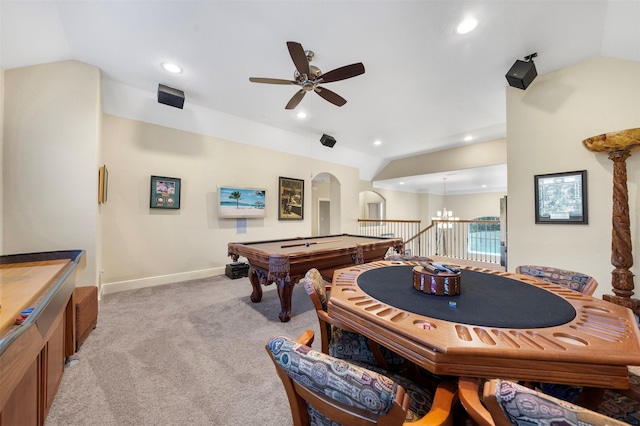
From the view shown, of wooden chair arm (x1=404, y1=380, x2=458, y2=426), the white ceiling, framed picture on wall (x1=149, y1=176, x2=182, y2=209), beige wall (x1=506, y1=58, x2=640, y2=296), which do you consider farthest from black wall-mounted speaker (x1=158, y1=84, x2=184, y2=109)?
beige wall (x1=506, y1=58, x2=640, y2=296)

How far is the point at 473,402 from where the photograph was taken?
2.30 feet

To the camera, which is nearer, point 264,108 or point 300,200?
point 264,108

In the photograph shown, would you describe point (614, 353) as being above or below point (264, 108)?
below

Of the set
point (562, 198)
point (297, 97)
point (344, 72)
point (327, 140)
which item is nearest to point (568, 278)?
point (562, 198)

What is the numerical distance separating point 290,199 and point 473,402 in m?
5.21

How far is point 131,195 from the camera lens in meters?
3.75

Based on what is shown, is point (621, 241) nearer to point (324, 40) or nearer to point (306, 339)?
point (306, 339)

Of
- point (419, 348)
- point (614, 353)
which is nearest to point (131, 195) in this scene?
point (419, 348)

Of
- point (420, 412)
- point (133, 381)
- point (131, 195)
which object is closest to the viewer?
point (420, 412)

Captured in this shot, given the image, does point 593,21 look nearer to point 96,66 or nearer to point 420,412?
point 420,412

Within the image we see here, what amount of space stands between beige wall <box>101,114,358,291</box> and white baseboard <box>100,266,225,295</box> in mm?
12

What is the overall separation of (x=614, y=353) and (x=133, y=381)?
2.59 m

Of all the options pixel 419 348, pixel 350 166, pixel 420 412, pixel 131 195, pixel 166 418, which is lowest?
pixel 166 418

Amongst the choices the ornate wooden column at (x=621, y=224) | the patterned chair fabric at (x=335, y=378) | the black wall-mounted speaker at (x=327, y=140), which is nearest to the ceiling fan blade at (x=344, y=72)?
the patterned chair fabric at (x=335, y=378)
